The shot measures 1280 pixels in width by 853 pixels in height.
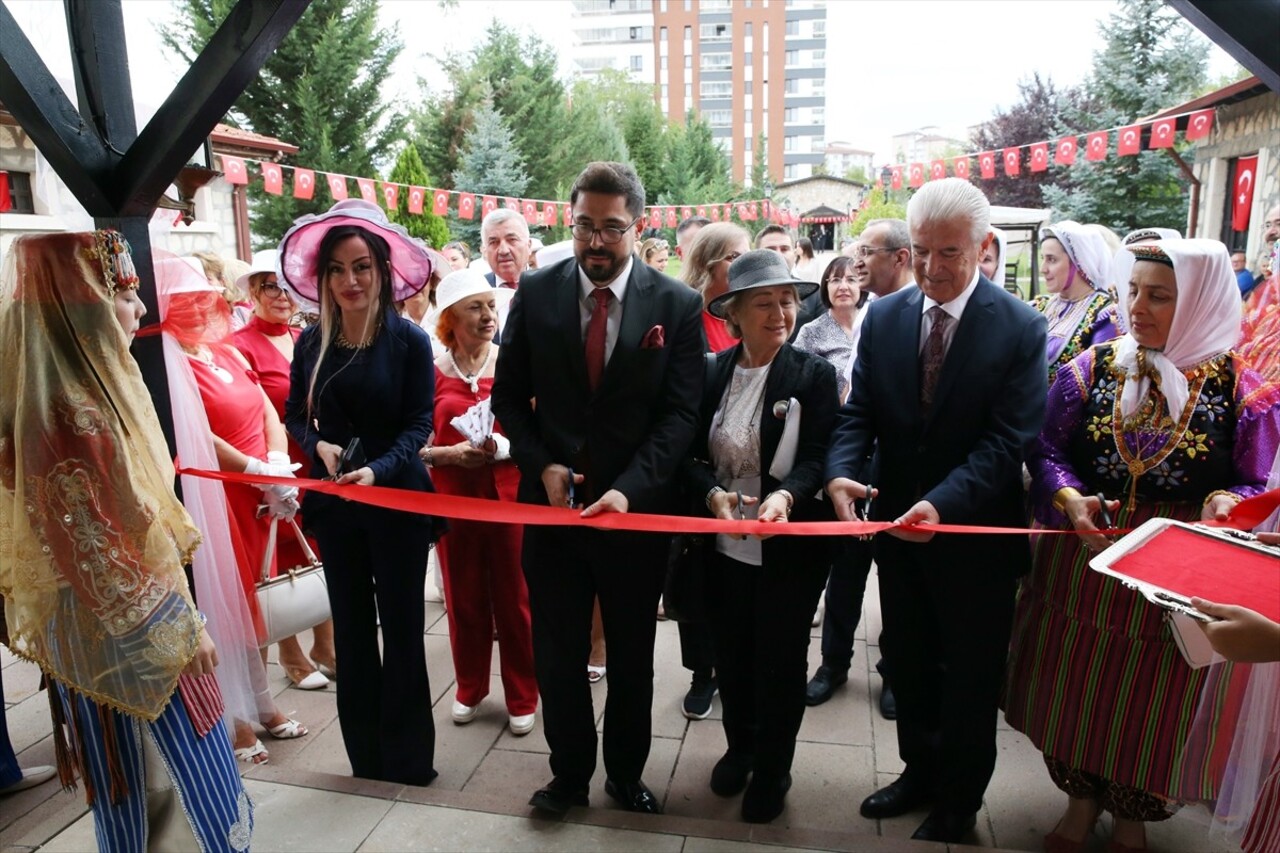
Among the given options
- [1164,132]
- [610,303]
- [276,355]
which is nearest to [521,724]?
[610,303]

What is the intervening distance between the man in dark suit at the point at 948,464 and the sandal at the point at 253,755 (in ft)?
8.41

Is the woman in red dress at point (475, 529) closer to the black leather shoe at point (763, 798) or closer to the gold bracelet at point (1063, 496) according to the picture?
the black leather shoe at point (763, 798)

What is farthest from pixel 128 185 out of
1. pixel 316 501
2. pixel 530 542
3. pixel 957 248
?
pixel 957 248

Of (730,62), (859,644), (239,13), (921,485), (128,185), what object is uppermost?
(730,62)

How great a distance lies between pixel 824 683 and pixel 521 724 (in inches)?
55.8

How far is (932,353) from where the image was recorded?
2.68 meters

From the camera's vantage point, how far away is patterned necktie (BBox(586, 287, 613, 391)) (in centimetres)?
279

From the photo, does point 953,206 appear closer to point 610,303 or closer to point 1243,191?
point 610,303

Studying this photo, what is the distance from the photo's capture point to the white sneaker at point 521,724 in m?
3.62

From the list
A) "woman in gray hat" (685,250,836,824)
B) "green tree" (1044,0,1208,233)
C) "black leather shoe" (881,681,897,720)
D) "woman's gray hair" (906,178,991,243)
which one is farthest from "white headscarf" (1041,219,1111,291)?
"green tree" (1044,0,1208,233)

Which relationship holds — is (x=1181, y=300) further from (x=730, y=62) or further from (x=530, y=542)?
(x=730, y=62)

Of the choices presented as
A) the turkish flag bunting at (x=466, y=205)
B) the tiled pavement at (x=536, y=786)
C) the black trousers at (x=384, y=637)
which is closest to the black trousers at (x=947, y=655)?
the tiled pavement at (x=536, y=786)

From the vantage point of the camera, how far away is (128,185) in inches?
101

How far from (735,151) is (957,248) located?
89.6 meters
